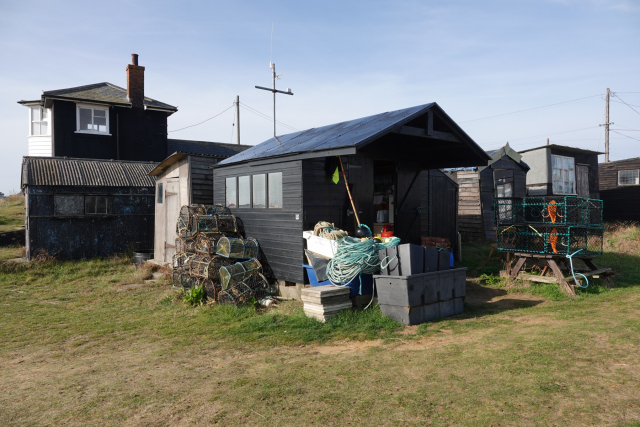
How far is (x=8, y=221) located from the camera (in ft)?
71.5

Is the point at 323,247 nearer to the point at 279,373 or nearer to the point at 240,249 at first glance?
the point at 240,249

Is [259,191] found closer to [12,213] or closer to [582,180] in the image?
[12,213]

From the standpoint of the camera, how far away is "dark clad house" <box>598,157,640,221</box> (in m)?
24.5

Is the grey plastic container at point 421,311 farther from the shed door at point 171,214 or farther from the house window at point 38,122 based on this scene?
the house window at point 38,122

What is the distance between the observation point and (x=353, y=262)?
8.22m

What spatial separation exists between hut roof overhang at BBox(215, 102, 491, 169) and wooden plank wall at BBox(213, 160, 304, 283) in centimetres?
30

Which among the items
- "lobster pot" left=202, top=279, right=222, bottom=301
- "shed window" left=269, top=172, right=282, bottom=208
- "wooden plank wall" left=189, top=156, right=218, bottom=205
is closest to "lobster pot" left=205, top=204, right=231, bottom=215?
"wooden plank wall" left=189, top=156, right=218, bottom=205

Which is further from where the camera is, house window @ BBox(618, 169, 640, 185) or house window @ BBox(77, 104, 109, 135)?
house window @ BBox(618, 169, 640, 185)

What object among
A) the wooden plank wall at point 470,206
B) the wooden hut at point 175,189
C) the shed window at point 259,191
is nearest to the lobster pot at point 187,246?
the shed window at point 259,191

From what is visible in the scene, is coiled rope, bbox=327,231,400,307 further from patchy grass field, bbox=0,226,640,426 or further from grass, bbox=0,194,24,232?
grass, bbox=0,194,24,232

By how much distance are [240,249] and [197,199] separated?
4032 mm

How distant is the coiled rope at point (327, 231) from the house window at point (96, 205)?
10.4 meters

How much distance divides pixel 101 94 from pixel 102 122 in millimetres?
1620

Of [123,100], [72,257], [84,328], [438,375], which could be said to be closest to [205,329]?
[84,328]
